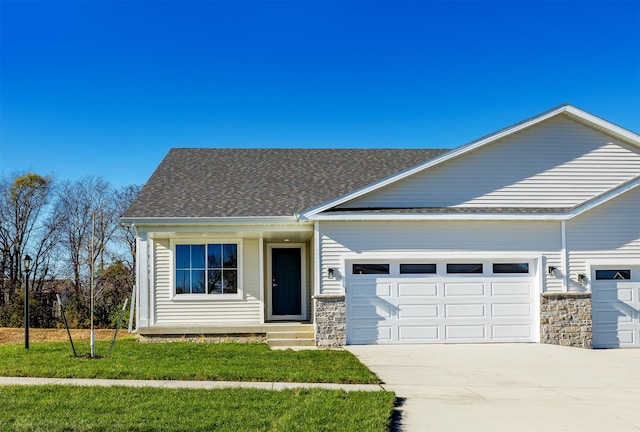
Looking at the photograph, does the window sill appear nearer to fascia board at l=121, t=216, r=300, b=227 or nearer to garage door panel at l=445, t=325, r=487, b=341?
fascia board at l=121, t=216, r=300, b=227

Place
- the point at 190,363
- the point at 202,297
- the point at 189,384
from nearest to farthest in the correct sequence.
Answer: the point at 189,384, the point at 190,363, the point at 202,297

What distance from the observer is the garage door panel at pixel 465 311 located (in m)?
13.6

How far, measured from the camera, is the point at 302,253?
16.2m

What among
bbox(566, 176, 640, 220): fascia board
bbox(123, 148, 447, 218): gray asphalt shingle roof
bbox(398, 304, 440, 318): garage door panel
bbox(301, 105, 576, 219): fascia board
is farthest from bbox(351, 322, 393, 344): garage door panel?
bbox(566, 176, 640, 220): fascia board

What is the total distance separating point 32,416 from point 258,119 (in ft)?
61.9

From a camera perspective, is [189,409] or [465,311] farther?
[465,311]

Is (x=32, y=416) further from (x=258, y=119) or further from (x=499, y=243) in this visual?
(x=258, y=119)

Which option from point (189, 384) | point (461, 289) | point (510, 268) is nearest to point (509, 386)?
point (189, 384)

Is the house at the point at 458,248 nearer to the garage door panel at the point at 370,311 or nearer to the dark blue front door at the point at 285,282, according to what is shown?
the garage door panel at the point at 370,311

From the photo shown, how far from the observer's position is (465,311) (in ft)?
44.7

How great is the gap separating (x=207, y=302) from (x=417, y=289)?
5.28 meters

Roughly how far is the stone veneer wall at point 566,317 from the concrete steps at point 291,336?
5.49 metres

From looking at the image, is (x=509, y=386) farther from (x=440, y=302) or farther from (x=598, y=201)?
(x=598, y=201)

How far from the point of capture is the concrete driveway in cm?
655
